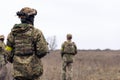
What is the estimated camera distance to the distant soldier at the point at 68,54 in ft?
74.0

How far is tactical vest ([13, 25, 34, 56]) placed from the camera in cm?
1209

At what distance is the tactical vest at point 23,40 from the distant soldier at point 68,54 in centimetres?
998

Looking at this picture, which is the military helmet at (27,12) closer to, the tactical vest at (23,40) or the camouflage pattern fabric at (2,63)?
the tactical vest at (23,40)

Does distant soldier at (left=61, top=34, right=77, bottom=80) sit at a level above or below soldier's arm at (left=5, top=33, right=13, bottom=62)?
below

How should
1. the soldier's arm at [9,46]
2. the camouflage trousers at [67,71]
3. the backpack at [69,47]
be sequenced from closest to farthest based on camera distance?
the soldier's arm at [9,46]
the backpack at [69,47]
the camouflage trousers at [67,71]

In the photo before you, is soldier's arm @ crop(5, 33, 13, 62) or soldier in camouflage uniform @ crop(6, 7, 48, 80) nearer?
soldier in camouflage uniform @ crop(6, 7, 48, 80)

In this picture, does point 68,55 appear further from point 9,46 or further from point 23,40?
point 23,40

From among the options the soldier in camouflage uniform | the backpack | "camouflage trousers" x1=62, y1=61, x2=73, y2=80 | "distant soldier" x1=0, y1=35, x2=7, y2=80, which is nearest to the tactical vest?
the soldier in camouflage uniform

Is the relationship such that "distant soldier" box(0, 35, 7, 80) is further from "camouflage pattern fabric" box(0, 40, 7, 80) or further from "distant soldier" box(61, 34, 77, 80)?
"distant soldier" box(61, 34, 77, 80)

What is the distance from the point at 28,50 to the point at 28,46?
0.08 m

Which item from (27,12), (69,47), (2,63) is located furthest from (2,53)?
(27,12)

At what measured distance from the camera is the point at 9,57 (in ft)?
40.5

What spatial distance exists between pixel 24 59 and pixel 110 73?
1676cm

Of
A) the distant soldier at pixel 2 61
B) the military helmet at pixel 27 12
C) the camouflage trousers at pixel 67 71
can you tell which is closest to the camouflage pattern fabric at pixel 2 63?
the distant soldier at pixel 2 61
